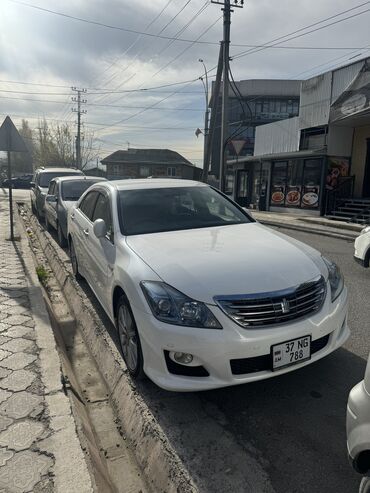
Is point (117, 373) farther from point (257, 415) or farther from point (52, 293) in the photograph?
point (52, 293)

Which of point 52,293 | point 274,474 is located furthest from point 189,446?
point 52,293

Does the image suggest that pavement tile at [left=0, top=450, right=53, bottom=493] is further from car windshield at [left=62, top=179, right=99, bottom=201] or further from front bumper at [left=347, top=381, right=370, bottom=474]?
car windshield at [left=62, top=179, right=99, bottom=201]

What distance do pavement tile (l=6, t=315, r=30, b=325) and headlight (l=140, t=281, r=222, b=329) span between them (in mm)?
2079

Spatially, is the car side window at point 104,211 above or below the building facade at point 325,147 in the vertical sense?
below

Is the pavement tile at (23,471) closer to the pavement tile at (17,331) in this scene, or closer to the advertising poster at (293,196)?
the pavement tile at (17,331)

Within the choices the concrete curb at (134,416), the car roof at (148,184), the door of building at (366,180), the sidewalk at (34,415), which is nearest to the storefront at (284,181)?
the door of building at (366,180)

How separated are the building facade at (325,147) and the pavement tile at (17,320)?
13.2m

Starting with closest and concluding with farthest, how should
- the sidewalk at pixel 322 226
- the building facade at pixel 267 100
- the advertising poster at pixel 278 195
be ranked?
the sidewalk at pixel 322 226 → the advertising poster at pixel 278 195 → the building facade at pixel 267 100

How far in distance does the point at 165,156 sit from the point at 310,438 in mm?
57028

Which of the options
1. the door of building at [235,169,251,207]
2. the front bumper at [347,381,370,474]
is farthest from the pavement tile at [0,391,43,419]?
the door of building at [235,169,251,207]

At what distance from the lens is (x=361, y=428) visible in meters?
1.77

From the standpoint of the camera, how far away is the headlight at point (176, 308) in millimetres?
2664

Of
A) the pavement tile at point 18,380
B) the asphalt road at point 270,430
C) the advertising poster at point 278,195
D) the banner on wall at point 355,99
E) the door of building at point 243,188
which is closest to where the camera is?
the asphalt road at point 270,430

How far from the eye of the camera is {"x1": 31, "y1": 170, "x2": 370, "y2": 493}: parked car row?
2.64m
